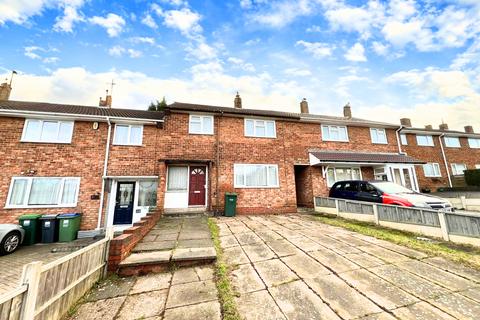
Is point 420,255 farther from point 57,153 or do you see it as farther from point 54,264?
point 57,153

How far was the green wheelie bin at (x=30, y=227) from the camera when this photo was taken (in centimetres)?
820

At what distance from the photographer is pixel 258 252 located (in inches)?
188

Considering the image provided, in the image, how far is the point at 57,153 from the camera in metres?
9.66

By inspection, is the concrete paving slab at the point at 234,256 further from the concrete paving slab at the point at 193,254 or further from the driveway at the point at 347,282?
the concrete paving slab at the point at 193,254

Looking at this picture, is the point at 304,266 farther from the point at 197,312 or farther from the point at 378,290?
the point at 197,312

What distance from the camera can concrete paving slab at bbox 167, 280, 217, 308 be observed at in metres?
2.89

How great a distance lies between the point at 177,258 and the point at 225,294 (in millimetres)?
1559

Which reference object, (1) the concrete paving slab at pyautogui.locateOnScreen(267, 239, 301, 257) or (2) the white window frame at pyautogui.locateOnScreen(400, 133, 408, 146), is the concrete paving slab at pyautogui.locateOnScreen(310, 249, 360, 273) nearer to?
(1) the concrete paving slab at pyautogui.locateOnScreen(267, 239, 301, 257)

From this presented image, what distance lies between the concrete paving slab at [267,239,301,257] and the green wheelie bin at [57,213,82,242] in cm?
914

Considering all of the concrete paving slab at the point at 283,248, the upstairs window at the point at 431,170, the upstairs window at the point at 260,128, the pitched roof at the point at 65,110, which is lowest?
the concrete paving slab at the point at 283,248

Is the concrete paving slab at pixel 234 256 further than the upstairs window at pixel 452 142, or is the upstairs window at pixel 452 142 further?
the upstairs window at pixel 452 142

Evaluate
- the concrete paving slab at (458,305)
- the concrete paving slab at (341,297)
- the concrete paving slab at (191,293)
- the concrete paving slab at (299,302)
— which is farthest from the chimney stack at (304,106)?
the concrete paving slab at (191,293)


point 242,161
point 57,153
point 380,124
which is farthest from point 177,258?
point 380,124

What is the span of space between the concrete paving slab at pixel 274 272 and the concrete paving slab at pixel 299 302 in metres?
0.15
